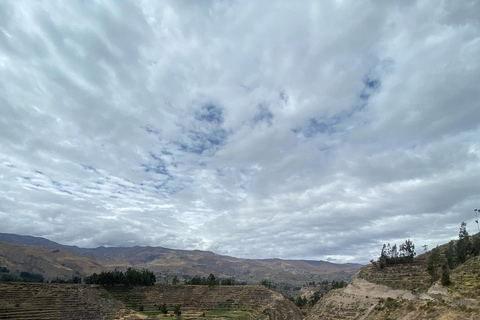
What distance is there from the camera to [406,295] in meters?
51.7

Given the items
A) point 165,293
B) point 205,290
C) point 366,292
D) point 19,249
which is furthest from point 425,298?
point 19,249

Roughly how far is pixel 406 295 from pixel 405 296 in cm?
36

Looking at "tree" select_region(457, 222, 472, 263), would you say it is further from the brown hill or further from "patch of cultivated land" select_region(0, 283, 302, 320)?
the brown hill

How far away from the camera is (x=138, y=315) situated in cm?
6291

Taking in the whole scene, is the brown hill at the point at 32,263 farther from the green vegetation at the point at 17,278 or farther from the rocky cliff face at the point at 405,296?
the rocky cliff face at the point at 405,296

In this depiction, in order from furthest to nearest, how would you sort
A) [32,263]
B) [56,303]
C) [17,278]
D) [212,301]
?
[32,263], [17,278], [212,301], [56,303]

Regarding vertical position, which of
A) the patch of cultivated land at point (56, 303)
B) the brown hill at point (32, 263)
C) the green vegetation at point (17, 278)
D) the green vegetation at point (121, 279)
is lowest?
the patch of cultivated land at point (56, 303)

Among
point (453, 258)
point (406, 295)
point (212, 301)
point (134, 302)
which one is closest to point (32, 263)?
point (134, 302)

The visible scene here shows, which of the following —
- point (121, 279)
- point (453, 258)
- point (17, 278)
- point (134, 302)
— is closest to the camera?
point (453, 258)

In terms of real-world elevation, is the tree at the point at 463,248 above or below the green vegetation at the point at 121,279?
above

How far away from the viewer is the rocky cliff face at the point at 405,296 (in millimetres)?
33531

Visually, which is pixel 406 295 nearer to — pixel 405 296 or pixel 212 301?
pixel 405 296

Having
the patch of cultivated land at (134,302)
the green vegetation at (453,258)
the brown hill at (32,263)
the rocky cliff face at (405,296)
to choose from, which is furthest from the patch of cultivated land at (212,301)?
the brown hill at (32,263)

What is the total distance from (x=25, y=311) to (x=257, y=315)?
2013 inches
